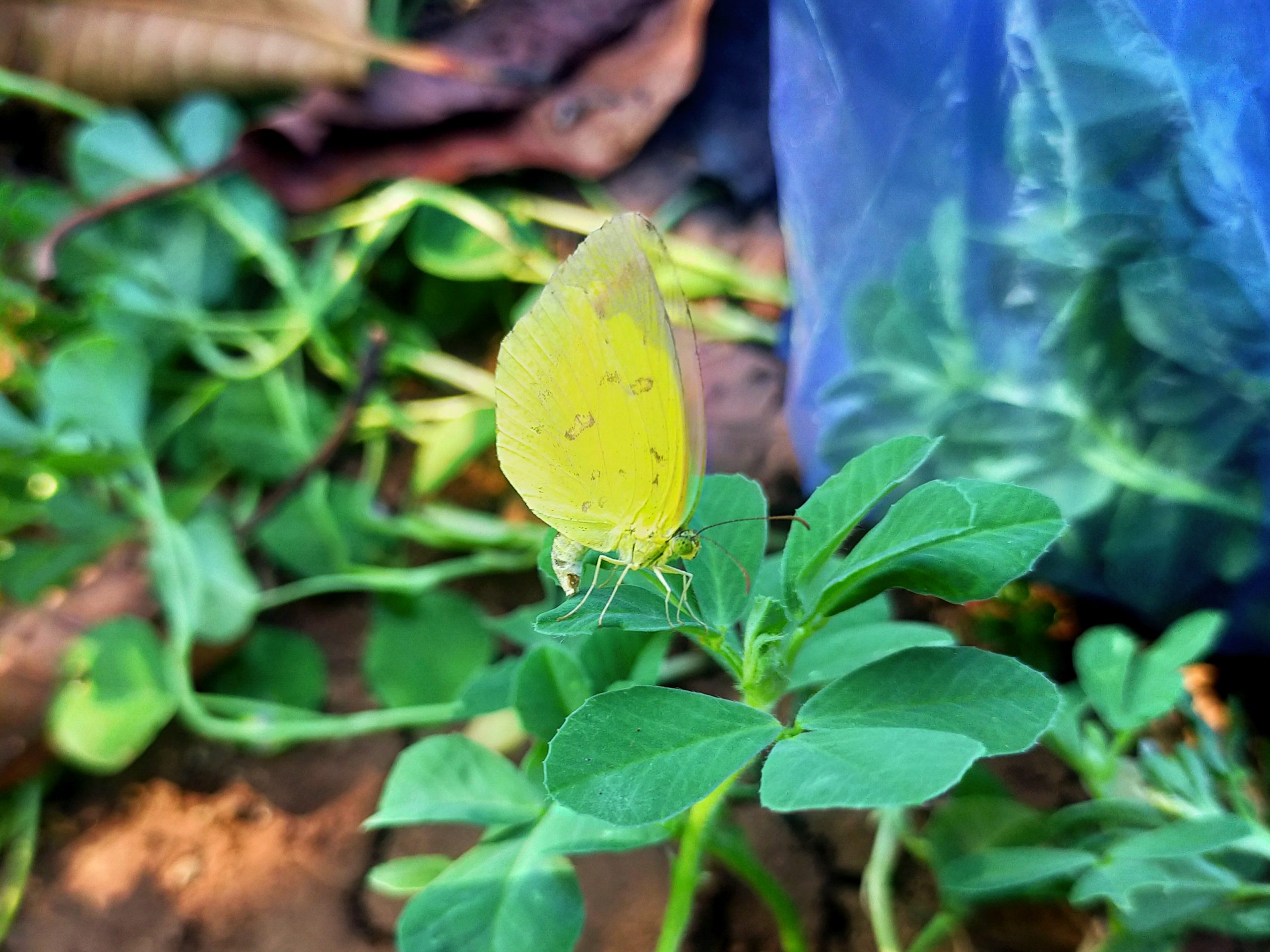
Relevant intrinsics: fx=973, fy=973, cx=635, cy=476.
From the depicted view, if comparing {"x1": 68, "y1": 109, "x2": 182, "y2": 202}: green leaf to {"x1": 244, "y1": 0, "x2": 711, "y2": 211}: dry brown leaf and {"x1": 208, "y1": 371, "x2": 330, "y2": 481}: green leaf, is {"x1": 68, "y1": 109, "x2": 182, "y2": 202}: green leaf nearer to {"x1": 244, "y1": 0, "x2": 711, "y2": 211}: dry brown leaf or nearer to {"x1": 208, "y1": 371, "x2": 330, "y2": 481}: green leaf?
{"x1": 244, "y1": 0, "x2": 711, "y2": 211}: dry brown leaf

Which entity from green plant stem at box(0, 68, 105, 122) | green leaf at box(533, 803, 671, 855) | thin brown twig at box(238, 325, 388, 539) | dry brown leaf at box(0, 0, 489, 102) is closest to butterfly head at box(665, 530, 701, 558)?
green leaf at box(533, 803, 671, 855)

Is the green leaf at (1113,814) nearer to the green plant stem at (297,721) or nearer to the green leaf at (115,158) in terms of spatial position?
the green plant stem at (297,721)

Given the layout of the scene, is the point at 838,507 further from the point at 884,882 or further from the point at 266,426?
the point at 266,426

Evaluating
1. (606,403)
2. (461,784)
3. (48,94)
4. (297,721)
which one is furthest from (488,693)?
(48,94)

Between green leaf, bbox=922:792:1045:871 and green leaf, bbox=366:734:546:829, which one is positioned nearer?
green leaf, bbox=366:734:546:829

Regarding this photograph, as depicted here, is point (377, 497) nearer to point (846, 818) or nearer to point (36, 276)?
point (36, 276)

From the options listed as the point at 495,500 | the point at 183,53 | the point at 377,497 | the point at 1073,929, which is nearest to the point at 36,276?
the point at 183,53
